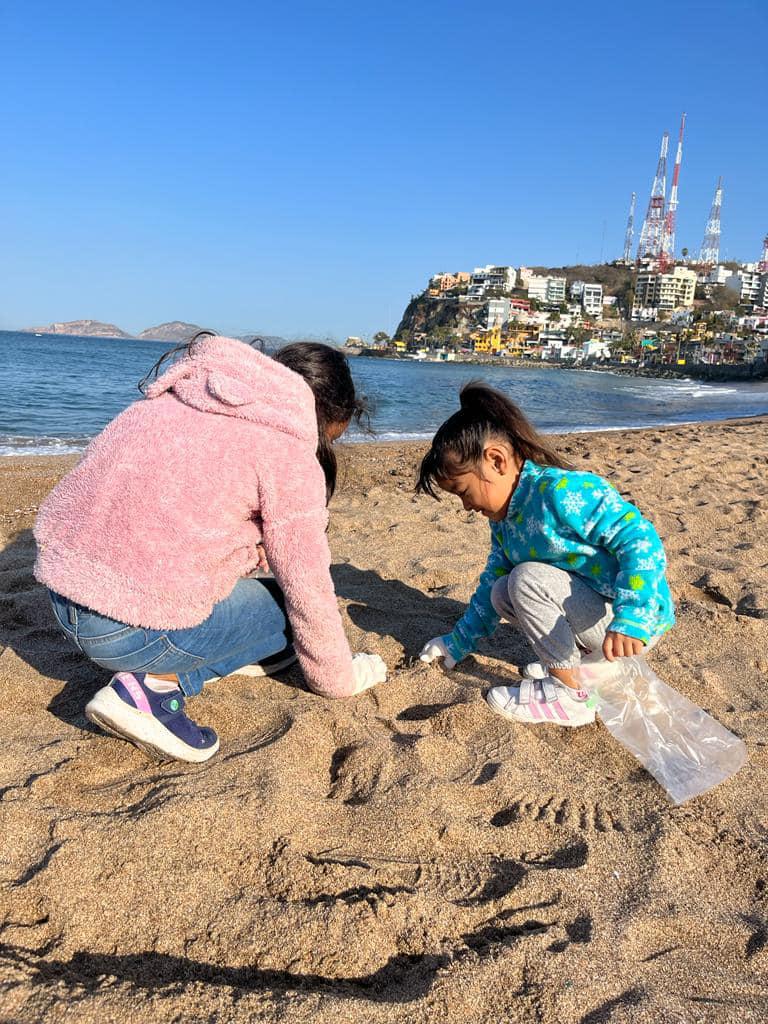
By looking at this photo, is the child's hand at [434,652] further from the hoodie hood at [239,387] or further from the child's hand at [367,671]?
the hoodie hood at [239,387]

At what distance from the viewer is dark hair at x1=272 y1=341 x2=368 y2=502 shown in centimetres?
198

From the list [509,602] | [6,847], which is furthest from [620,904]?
[6,847]

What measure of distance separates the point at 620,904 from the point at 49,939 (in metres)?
1.06

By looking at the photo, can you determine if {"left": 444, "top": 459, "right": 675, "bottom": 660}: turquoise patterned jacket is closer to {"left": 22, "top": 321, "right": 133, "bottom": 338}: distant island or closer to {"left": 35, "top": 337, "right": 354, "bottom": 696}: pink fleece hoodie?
{"left": 35, "top": 337, "right": 354, "bottom": 696}: pink fleece hoodie

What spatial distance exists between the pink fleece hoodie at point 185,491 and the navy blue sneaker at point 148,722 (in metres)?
0.19

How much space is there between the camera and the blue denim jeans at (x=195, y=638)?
1818 mm

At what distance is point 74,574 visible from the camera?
173cm

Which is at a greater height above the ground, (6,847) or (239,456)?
(239,456)

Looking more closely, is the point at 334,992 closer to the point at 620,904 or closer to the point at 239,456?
the point at 620,904

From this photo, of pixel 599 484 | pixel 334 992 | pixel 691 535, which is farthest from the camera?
pixel 691 535

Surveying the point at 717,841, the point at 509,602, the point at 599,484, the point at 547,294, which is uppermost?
the point at 547,294

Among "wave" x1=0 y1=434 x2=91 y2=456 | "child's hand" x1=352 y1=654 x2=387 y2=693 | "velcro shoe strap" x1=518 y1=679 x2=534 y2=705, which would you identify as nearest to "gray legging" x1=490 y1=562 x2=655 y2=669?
"velcro shoe strap" x1=518 y1=679 x2=534 y2=705

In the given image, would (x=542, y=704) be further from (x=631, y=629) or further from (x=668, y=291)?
(x=668, y=291)

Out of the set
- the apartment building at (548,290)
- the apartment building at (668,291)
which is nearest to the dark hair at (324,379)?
the apartment building at (668,291)
